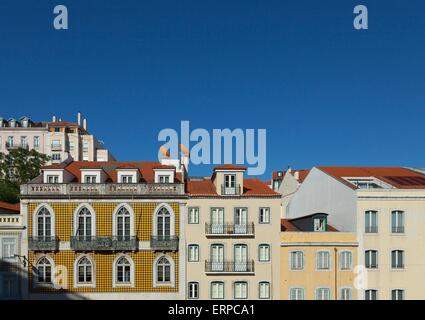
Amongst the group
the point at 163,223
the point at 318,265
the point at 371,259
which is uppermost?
the point at 163,223

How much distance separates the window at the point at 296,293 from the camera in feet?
129

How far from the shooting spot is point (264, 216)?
4053cm

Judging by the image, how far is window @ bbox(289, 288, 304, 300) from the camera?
39.2 m

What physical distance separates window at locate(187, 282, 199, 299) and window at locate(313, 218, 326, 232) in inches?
355

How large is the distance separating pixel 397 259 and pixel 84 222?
21410mm

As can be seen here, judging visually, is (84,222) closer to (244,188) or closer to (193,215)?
(193,215)

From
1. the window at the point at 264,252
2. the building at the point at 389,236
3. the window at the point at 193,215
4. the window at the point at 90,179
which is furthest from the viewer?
the window at the point at 90,179

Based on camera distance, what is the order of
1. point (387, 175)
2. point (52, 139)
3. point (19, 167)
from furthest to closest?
point (52, 139), point (19, 167), point (387, 175)

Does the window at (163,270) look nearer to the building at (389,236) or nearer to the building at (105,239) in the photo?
the building at (105,239)

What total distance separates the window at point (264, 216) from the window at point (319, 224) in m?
3.30

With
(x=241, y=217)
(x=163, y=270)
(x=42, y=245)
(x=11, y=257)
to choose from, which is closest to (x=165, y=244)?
(x=163, y=270)

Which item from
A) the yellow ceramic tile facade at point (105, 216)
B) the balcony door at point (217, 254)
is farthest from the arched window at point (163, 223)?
the balcony door at point (217, 254)
